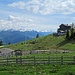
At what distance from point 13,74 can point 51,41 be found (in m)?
131

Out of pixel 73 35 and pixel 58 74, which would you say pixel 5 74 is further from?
pixel 73 35

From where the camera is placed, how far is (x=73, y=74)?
33.8 metres

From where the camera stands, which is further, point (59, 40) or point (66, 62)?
point (59, 40)

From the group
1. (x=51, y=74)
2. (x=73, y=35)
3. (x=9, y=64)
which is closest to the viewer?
(x=51, y=74)

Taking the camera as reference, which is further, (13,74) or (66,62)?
(66,62)

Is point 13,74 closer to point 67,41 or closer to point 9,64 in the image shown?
point 9,64

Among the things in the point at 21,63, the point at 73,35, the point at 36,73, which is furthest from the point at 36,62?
the point at 73,35

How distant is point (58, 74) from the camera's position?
3391cm

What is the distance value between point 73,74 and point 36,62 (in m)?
15.1

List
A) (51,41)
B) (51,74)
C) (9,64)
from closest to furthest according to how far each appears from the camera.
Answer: (51,74)
(9,64)
(51,41)

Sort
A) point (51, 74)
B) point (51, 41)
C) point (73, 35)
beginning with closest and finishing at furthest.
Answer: point (51, 74)
point (73, 35)
point (51, 41)

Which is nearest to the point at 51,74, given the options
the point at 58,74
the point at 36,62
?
the point at 58,74

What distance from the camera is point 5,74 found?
3447cm

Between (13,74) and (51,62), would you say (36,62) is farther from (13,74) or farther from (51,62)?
(13,74)
